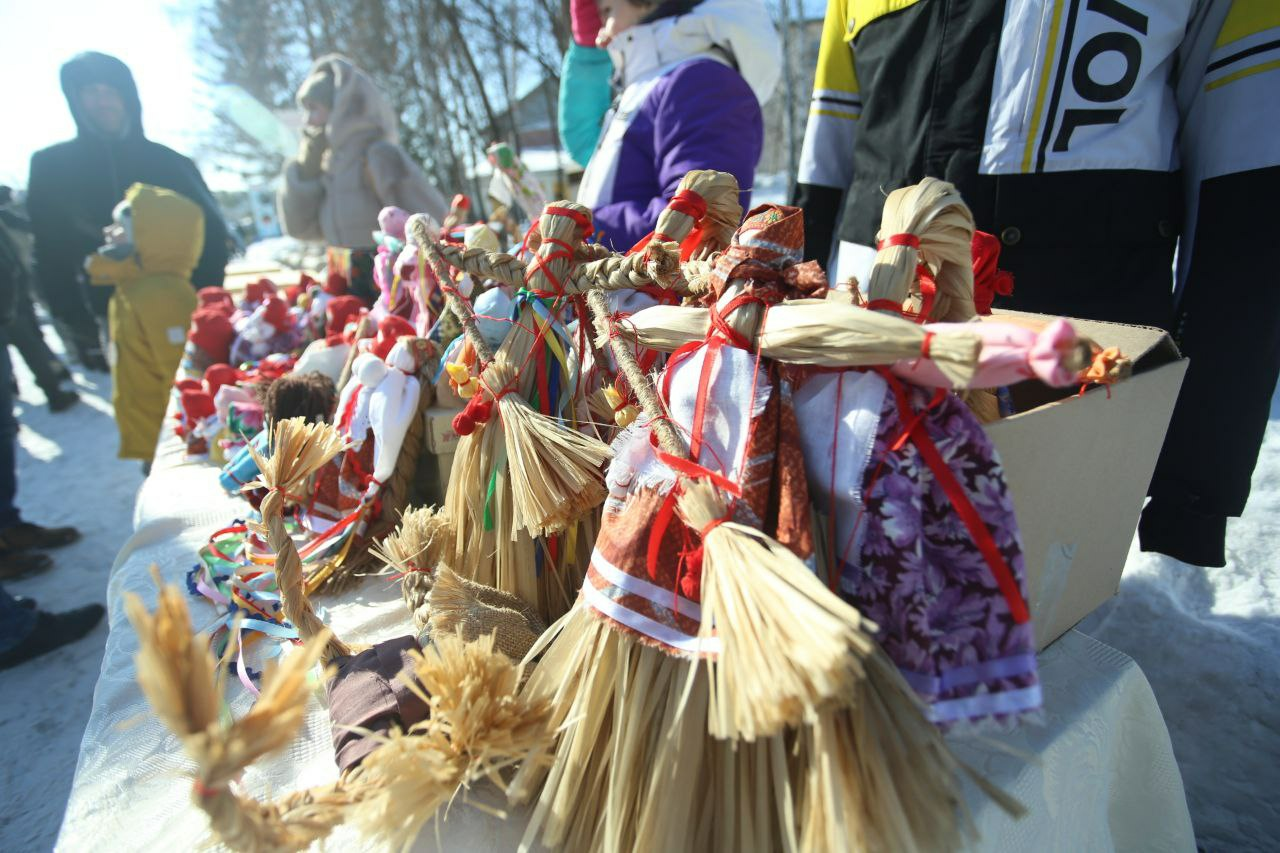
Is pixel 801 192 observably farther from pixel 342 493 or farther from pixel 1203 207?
pixel 342 493

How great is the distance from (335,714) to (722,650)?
1.59 ft

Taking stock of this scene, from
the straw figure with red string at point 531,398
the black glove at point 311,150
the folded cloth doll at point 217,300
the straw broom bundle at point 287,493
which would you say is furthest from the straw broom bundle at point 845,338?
the black glove at point 311,150

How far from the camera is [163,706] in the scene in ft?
1.34

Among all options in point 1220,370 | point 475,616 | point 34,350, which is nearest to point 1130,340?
point 1220,370

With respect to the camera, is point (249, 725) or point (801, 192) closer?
point (249, 725)

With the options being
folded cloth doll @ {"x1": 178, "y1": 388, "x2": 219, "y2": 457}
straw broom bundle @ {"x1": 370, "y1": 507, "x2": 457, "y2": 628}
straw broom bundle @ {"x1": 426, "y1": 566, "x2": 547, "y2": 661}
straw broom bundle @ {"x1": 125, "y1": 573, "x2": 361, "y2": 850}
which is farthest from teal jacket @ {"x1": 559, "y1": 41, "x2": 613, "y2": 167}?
straw broom bundle @ {"x1": 125, "y1": 573, "x2": 361, "y2": 850}

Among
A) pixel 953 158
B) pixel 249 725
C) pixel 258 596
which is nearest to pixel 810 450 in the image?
pixel 249 725

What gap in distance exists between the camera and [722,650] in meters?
0.52

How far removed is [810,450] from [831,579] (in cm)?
12

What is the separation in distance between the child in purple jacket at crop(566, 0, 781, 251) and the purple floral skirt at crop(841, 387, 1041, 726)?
938 mm

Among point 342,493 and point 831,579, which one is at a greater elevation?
point 831,579

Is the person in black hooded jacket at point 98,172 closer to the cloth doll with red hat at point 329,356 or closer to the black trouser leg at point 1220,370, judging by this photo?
the cloth doll with red hat at point 329,356

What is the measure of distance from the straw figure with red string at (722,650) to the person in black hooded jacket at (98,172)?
354cm

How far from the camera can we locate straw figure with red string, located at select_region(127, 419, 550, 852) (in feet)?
1.40
